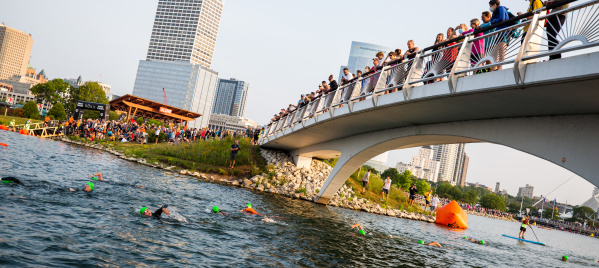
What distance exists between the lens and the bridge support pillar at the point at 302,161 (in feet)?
102

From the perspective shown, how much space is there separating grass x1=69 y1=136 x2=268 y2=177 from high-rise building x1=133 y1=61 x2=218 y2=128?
136 meters

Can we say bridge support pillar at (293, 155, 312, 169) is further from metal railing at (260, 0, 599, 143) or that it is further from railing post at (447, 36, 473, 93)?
railing post at (447, 36, 473, 93)

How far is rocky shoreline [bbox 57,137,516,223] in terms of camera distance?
88.6 ft

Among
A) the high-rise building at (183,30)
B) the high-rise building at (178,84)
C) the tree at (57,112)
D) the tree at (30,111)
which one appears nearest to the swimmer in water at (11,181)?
the tree at (30,111)

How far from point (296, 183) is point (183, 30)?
181 m

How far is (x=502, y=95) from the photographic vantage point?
9.62m

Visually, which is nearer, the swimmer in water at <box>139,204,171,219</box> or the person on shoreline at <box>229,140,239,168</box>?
the swimmer in water at <box>139,204,171,219</box>

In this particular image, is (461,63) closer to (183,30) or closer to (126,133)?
(126,133)

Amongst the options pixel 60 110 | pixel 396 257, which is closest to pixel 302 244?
pixel 396 257

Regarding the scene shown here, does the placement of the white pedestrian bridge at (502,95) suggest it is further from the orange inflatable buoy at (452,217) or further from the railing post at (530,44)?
the orange inflatable buoy at (452,217)

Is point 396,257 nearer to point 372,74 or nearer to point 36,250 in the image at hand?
point 372,74

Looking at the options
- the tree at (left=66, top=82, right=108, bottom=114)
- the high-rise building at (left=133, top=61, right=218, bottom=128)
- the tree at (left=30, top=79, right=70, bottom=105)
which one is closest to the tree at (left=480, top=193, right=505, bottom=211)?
the high-rise building at (left=133, top=61, right=218, bottom=128)

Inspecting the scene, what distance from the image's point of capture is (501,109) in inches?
423

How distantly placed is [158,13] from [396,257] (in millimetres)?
209163
